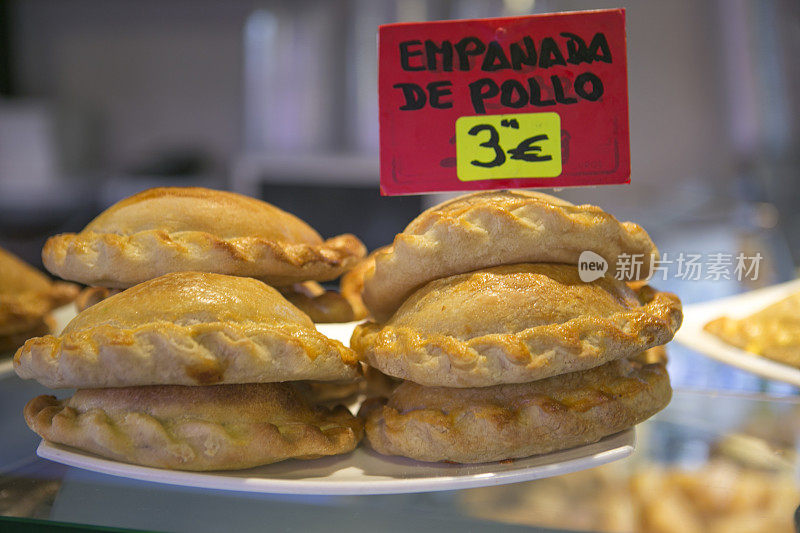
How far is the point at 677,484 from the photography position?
1133 millimetres

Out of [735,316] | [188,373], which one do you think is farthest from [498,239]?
[735,316]

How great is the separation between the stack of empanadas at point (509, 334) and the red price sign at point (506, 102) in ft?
0.27

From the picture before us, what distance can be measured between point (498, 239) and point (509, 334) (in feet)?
0.54

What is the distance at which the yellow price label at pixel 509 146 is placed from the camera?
3.92 ft

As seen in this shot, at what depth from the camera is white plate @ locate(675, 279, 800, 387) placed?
1498 millimetres

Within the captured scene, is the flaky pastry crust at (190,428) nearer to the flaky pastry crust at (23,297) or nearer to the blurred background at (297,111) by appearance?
the flaky pastry crust at (23,297)

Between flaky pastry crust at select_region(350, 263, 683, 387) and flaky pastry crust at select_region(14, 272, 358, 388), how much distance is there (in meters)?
0.13

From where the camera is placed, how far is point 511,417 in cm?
104

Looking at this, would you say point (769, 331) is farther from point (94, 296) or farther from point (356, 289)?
point (94, 296)

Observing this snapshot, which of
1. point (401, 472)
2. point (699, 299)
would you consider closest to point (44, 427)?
point (401, 472)

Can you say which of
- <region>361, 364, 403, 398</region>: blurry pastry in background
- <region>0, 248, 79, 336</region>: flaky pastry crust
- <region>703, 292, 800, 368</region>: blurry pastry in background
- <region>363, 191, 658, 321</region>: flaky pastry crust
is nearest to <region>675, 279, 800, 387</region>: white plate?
<region>703, 292, 800, 368</region>: blurry pastry in background

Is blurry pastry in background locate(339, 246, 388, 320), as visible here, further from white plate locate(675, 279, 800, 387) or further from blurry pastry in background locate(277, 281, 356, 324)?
white plate locate(675, 279, 800, 387)

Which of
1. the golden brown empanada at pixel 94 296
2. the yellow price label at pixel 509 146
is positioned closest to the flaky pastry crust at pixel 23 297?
the golden brown empanada at pixel 94 296

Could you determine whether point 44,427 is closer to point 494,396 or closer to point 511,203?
point 494,396
